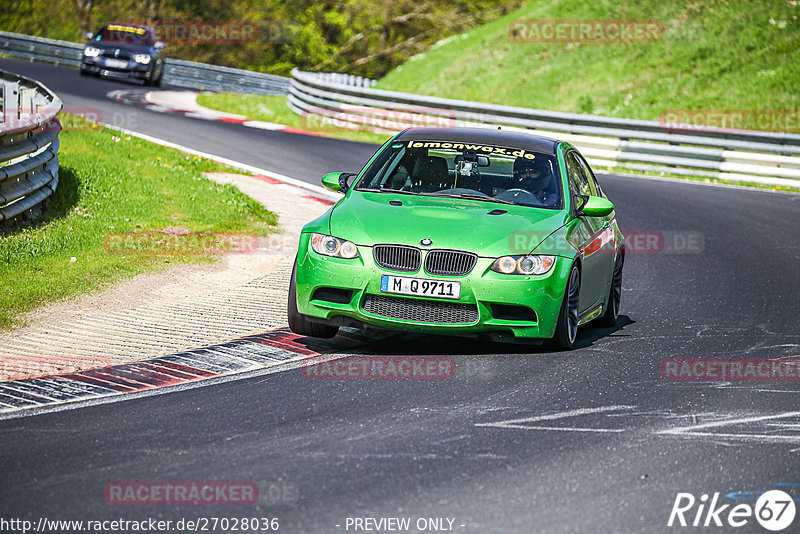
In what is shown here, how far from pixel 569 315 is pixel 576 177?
1573 millimetres

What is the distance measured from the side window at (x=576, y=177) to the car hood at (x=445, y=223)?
0.66m

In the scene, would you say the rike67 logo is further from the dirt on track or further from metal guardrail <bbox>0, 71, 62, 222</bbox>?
metal guardrail <bbox>0, 71, 62, 222</bbox>

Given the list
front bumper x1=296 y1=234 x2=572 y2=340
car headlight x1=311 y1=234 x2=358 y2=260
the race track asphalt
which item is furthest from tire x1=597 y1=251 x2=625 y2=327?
car headlight x1=311 y1=234 x2=358 y2=260

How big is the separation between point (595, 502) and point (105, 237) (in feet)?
25.6

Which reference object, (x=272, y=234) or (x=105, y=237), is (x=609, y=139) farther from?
(x=105, y=237)

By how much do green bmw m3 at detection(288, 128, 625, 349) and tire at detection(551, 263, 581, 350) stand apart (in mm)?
11

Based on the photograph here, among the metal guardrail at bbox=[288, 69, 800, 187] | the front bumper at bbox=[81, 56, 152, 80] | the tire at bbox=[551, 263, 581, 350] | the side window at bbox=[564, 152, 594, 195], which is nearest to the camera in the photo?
the tire at bbox=[551, 263, 581, 350]

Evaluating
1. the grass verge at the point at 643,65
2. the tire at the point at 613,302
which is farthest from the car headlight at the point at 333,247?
the grass verge at the point at 643,65

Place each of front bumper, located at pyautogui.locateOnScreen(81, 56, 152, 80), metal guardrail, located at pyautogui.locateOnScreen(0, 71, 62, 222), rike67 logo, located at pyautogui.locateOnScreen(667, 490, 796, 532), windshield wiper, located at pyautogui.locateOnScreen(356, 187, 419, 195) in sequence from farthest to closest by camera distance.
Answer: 1. front bumper, located at pyautogui.locateOnScreen(81, 56, 152, 80)
2. metal guardrail, located at pyautogui.locateOnScreen(0, 71, 62, 222)
3. windshield wiper, located at pyautogui.locateOnScreen(356, 187, 419, 195)
4. rike67 logo, located at pyautogui.locateOnScreen(667, 490, 796, 532)

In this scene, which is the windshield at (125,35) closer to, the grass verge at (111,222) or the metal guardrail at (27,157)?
the grass verge at (111,222)

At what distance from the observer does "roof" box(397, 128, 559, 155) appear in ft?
30.3

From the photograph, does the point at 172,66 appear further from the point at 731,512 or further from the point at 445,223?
the point at 731,512

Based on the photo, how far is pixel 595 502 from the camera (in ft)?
16.8

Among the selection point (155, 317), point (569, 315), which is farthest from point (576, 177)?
point (155, 317)
